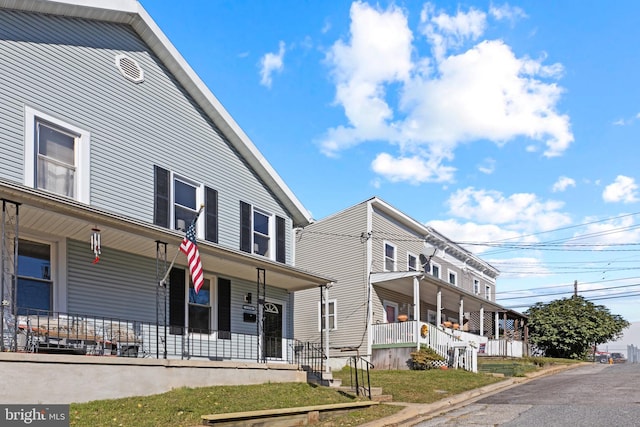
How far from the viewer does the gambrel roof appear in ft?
45.6

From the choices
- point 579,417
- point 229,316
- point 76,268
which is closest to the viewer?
point 579,417

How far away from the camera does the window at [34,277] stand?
1233 cm

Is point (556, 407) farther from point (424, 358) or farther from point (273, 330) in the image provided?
point (424, 358)

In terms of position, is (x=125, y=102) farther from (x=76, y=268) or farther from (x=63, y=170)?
(x=76, y=268)

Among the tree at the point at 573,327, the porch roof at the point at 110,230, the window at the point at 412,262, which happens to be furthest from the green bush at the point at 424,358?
the tree at the point at 573,327

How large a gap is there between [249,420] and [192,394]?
2.15m

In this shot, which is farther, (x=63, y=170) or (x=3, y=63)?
(x=63, y=170)

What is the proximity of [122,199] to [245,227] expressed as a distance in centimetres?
459

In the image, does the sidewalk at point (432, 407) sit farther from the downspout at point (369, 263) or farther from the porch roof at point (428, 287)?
the downspout at point (369, 263)

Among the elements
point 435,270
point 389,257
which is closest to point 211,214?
point 389,257

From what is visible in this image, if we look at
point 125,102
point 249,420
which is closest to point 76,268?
point 125,102

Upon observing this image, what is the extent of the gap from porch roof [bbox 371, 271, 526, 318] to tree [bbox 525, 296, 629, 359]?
4539 millimetres

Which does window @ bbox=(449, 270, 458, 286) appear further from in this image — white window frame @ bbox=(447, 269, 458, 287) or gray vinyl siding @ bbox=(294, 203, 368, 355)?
gray vinyl siding @ bbox=(294, 203, 368, 355)

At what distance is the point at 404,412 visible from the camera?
13570 millimetres
